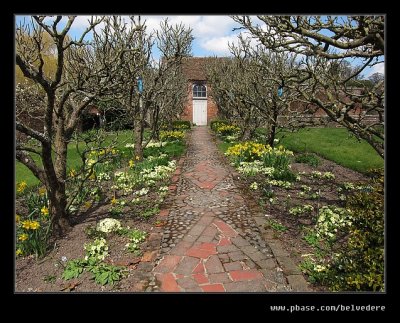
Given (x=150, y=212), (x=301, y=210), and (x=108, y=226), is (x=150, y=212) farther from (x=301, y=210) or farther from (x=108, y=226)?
(x=301, y=210)

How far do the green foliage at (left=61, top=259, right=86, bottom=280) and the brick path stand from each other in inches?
41.5

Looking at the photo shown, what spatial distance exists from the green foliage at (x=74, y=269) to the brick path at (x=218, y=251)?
1.05 meters

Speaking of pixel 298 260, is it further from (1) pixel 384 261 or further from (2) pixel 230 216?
(2) pixel 230 216

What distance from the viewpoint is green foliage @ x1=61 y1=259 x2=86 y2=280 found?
371 centimetres

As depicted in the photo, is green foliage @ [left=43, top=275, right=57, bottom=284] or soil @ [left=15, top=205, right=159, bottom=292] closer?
soil @ [left=15, top=205, right=159, bottom=292]

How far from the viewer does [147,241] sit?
15.4ft

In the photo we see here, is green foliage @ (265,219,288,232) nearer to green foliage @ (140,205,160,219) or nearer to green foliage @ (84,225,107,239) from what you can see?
green foliage @ (140,205,160,219)

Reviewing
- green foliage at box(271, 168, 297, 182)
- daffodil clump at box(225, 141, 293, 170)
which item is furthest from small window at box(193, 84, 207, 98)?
green foliage at box(271, 168, 297, 182)

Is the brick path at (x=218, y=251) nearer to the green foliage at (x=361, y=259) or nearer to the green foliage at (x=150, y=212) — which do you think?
the green foliage at (x=150, y=212)

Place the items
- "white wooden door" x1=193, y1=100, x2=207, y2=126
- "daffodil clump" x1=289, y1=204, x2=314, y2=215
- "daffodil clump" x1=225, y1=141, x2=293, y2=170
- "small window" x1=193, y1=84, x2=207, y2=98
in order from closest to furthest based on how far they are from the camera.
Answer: "daffodil clump" x1=289, y1=204, x2=314, y2=215
"daffodil clump" x1=225, y1=141, x2=293, y2=170
"small window" x1=193, y1=84, x2=207, y2=98
"white wooden door" x1=193, y1=100, x2=207, y2=126

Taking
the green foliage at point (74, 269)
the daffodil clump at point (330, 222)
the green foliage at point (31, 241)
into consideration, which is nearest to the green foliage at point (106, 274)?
the green foliage at point (74, 269)

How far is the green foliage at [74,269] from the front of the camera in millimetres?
3713

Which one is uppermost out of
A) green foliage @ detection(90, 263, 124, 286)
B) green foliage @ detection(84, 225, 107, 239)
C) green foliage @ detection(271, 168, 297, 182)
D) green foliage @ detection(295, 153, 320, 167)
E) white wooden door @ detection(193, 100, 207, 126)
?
white wooden door @ detection(193, 100, 207, 126)
